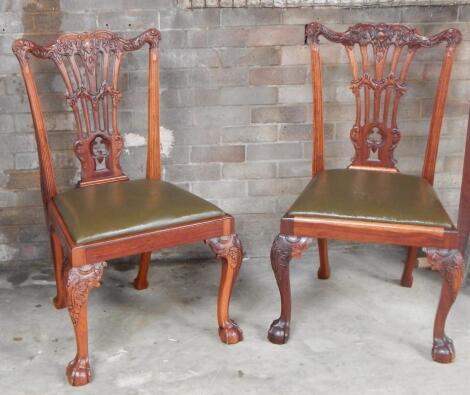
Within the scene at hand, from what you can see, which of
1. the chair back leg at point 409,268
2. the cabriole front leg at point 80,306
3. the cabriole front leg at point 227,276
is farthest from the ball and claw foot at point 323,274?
the cabriole front leg at point 80,306

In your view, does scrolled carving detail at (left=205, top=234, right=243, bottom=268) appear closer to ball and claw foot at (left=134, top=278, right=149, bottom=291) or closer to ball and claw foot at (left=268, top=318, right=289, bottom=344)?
ball and claw foot at (left=268, top=318, right=289, bottom=344)

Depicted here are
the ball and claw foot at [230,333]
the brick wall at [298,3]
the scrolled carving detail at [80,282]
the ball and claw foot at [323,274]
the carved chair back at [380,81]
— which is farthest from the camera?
the ball and claw foot at [323,274]

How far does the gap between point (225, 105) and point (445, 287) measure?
1.23m

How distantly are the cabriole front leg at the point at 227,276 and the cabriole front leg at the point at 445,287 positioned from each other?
0.66 m

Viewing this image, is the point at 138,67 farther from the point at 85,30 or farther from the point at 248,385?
the point at 248,385

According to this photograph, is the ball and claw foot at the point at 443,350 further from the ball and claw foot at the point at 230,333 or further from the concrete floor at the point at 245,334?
the ball and claw foot at the point at 230,333

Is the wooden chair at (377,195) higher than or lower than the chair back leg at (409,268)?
higher

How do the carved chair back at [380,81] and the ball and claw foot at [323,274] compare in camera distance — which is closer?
the carved chair back at [380,81]

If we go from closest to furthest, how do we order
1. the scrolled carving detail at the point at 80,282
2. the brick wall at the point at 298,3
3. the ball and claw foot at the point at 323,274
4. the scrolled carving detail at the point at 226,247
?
1. the scrolled carving detail at the point at 80,282
2. the scrolled carving detail at the point at 226,247
3. the brick wall at the point at 298,3
4. the ball and claw foot at the point at 323,274

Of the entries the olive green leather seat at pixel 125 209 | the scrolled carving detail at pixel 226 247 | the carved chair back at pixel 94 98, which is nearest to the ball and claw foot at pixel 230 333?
the scrolled carving detail at pixel 226 247

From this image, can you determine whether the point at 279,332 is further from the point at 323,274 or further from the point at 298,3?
the point at 298,3

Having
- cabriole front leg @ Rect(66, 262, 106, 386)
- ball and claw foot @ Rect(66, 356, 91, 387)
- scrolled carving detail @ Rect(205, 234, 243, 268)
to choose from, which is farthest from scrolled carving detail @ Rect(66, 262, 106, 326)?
scrolled carving detail @ Rect(205, 234, 243, 268)

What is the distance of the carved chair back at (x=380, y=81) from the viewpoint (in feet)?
8.57

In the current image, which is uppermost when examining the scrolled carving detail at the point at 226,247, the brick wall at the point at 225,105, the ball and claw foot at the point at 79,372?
the brick wall at the point at 225,105
